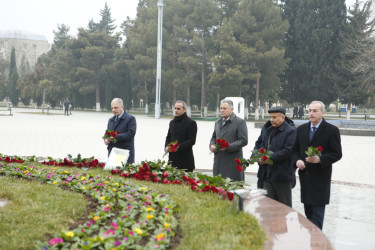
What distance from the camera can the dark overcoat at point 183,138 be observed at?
20.5 feet

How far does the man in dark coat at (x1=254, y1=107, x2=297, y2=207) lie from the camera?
4742mm

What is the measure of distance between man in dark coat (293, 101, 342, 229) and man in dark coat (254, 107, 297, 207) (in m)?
0.23

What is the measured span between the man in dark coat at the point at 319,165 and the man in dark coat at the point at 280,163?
Result: 0.23 m

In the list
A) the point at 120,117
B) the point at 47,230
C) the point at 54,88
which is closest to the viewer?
the point at 47,230

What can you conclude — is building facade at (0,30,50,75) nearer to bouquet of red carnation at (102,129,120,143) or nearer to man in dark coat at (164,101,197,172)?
bouquet of red carnation at (102,129,120,143)

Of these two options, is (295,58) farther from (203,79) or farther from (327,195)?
(327,195)

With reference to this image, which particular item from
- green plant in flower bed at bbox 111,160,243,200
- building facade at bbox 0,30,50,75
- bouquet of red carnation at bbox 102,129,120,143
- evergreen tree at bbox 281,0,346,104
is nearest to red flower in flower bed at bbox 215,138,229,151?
green plant in flower bed at bbox 111,160,243,200

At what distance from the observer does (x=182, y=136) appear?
6.27 meters

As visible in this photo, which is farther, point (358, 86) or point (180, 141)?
point (358, 86)

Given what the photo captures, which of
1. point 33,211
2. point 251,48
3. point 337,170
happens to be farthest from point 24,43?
point 33,211

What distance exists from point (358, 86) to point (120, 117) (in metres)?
33.9

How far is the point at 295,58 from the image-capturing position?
126 ft

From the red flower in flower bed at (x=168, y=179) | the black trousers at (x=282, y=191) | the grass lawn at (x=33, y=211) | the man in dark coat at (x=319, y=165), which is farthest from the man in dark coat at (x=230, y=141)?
the grass lawn at (x=33, y=211)

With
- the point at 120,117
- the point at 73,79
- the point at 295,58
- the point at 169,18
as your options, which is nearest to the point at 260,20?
the point at 295,58
